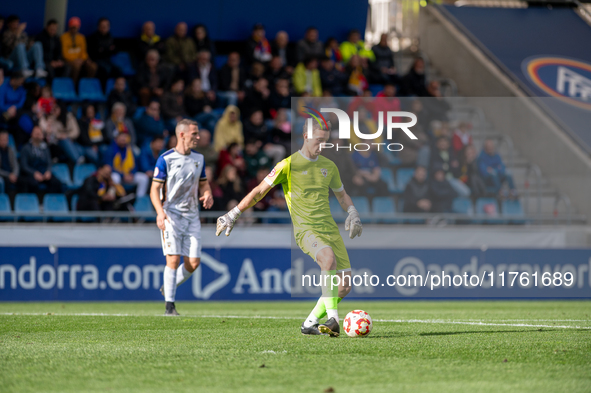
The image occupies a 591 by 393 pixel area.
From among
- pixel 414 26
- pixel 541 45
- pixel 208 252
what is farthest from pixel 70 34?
pixel 541 45

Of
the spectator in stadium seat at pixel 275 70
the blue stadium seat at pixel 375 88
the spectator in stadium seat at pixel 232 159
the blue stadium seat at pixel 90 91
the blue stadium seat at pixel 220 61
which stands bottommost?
the spectator in stadium seat at pixel 232 159

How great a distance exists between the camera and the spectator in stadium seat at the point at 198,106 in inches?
645

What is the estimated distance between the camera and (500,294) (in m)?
14.7

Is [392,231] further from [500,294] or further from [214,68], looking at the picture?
[214,68]

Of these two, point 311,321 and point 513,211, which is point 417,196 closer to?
point 513,211

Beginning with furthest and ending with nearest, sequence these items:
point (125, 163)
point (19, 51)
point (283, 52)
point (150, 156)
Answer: point (283, 52) < point (19, 51) < point (150, 156) < point (125, 163)

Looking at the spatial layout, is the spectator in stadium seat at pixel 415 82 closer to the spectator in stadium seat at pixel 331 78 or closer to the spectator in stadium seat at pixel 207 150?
the spectator in stadium seat at pixel 331 78

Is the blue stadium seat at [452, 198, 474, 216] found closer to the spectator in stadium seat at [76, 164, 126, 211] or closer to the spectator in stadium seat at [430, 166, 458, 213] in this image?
the spectator in stadium seat at [430, 166, 458, 213]

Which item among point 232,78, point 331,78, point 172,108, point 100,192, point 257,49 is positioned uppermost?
point 257,49

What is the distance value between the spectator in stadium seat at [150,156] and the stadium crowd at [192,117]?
2 centimetres

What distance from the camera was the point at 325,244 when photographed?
6.96 metres

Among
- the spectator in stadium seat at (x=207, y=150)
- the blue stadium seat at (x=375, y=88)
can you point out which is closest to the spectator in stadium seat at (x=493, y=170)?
the blue stadium seat at (x=375, y=88)

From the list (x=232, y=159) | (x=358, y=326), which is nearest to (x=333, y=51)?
(x=232, y=159)

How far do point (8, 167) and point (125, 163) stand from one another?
211 centimetres
